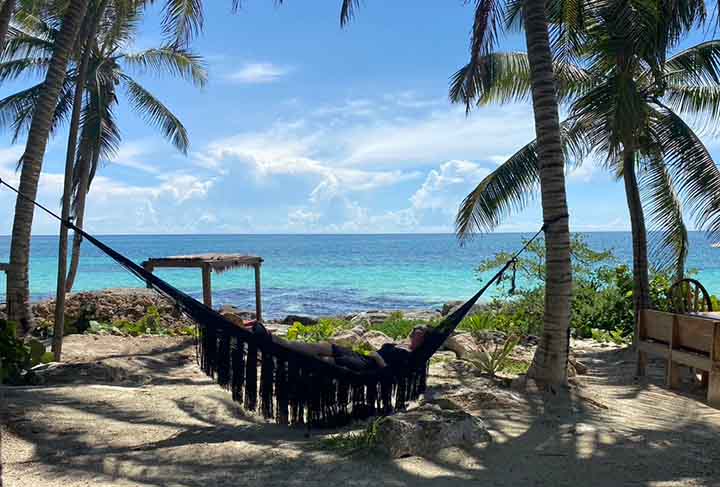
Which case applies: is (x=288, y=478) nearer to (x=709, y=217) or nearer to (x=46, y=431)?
(x=46, y=431)

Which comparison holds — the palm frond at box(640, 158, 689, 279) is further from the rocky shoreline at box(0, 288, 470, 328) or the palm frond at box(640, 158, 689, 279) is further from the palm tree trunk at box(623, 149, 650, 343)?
the rocky shoreline at box(0, 288, 470, 328)

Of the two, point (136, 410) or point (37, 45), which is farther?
point (37, 45)

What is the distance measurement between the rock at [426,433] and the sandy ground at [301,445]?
0.05m

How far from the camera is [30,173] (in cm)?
545

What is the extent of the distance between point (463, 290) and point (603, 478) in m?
21.6

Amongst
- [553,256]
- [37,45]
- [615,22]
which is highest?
[37,45]

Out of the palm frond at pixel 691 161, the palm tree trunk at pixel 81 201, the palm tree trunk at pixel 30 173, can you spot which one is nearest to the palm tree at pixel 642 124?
the palm frond at pixel 691 161

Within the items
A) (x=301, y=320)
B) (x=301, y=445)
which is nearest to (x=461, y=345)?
(x=301, y=445)

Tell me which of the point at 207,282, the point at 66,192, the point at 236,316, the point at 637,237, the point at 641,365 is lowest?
the point at 641,365

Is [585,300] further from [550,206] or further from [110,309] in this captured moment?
[110,309]

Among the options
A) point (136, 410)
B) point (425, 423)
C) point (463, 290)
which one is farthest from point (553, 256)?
point (463, 290)

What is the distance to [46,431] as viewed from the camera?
130 inches

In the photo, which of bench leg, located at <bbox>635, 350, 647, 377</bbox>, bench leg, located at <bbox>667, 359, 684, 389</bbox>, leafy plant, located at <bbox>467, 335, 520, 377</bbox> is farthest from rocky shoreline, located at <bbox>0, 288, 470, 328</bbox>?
bench leg, located at <bbox>667, 359, 684, 389</bbox>

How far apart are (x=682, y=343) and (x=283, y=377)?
9.41 feet
